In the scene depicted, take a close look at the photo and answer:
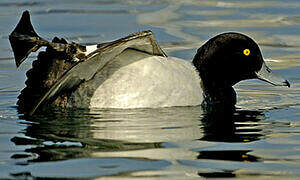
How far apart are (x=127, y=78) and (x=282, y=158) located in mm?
2478

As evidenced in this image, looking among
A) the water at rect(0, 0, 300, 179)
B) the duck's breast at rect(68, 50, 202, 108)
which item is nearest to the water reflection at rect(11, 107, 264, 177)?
the water at rect(0, 0, 300, 179)

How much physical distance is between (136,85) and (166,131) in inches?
42.4

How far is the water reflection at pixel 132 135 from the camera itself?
22.7 ft

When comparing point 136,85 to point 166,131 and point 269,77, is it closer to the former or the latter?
point 166,131

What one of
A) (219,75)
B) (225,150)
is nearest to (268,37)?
(219,75)

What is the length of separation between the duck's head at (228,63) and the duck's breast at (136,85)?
572mm

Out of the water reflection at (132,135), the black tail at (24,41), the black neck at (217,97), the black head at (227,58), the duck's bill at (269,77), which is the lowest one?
the water reflection at (132,135)

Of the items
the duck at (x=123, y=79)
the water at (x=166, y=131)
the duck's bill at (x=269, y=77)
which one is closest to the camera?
the water at (x=166, y=131)

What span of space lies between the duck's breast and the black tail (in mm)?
905

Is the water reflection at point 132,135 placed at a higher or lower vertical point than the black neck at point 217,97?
lower

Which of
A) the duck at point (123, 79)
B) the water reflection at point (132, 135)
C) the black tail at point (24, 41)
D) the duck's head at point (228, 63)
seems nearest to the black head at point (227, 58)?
the duck's head at point (228, 63)

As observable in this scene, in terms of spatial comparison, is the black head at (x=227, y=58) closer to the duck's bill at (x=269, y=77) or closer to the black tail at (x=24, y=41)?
the duck's bill at (x=269, y=77)

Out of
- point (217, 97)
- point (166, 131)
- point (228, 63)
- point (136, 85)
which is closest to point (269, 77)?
point (228, 63)

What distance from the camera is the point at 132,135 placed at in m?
7.81
